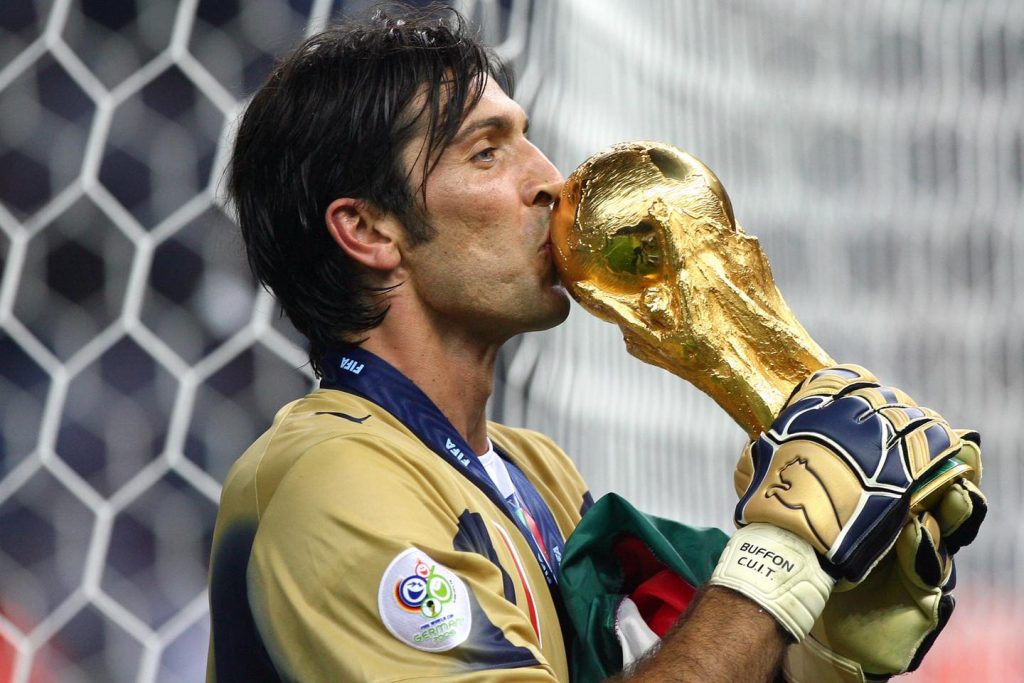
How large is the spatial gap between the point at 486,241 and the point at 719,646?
50 cm

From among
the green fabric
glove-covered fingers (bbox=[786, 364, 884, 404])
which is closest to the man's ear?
the green fabric

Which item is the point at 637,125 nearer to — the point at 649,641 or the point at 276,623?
the point at 649,641

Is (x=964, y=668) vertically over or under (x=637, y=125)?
under

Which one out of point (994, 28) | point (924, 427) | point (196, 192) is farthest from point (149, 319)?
point (994, 28)

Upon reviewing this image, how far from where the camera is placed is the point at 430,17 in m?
1.64

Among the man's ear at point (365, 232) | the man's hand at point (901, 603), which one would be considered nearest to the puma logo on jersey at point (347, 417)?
the man's ear at point (365, 232)

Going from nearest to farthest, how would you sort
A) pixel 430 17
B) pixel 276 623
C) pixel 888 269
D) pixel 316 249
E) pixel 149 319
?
pixel 276 623, pixel 316 249, pixel 430 17, pixel 149 319, pixel 888 269

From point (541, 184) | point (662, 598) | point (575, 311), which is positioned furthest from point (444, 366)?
point (575, 311)

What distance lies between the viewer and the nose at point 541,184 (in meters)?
1.48

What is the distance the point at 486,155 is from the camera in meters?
1.51

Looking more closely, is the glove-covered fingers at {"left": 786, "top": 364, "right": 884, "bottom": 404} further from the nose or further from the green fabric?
the nose

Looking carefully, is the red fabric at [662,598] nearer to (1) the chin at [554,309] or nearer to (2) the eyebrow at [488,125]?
(1) the chin at [554,309]

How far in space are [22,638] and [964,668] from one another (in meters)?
1.58

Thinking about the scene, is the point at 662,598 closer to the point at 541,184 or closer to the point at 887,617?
the point at 887,617
